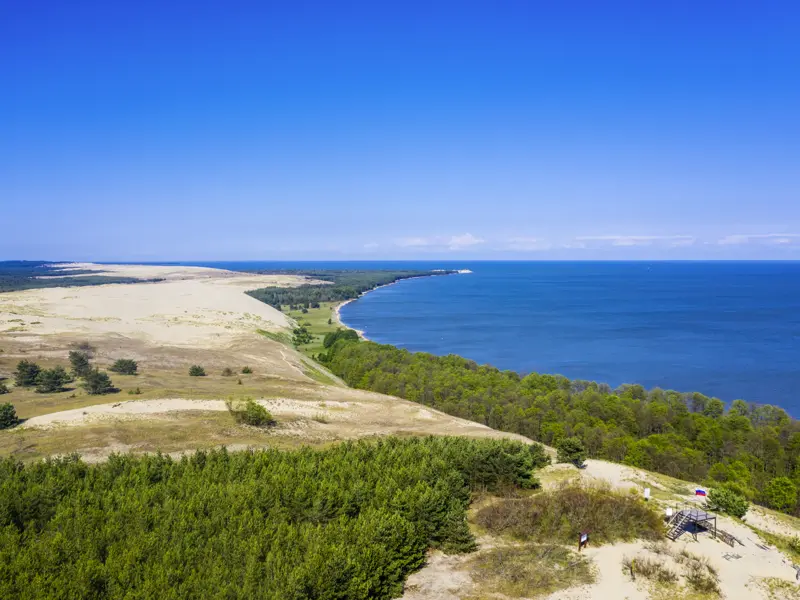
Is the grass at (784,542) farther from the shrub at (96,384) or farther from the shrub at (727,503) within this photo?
the shrub at (96,384)

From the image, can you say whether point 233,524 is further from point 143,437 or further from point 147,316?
point 147,316

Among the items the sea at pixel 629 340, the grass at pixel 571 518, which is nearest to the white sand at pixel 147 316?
the sea at pixel 629 340

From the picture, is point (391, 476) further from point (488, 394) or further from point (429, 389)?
point (429, 389)

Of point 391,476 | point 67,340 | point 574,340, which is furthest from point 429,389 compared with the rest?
point 574,340

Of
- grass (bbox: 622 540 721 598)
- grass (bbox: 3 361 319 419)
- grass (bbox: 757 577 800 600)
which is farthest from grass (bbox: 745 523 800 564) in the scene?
grass (bbox: 3 361 319 419)

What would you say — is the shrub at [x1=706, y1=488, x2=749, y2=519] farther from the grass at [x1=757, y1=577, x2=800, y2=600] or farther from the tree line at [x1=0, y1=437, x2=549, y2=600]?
the tree line at [x1=0, y1=437, x2=549, y2=600]

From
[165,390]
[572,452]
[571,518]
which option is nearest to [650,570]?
[571,518]
